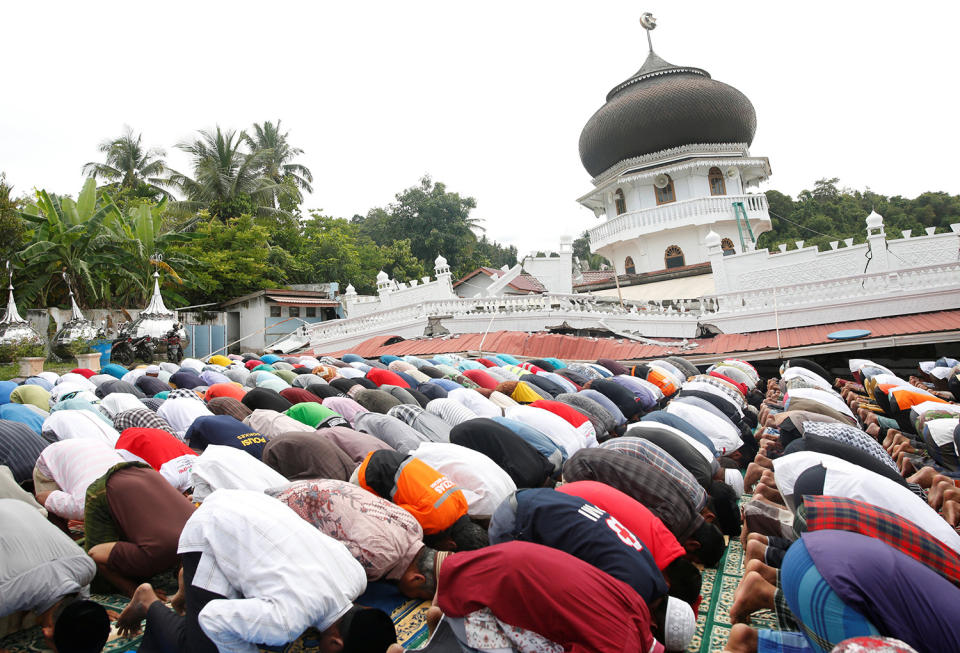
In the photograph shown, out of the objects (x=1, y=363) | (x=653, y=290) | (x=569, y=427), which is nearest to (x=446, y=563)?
(x=569, y=427)

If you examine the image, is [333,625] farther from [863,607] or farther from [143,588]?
[863,607]

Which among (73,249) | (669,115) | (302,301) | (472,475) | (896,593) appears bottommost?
(896,593)

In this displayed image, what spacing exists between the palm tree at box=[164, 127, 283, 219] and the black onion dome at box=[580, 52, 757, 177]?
1400cm

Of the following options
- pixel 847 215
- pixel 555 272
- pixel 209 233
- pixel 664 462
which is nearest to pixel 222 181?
pixel 209 233

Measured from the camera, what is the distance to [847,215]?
2962cm

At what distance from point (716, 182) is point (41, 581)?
21.1 m

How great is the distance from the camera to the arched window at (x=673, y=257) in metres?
20.0

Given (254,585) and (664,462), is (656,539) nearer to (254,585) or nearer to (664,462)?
(664,462)

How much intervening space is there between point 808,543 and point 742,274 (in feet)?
44.1

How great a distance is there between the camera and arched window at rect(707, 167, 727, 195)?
65.1 feet

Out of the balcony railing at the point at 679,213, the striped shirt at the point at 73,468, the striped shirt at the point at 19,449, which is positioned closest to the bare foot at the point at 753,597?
the striped shirt at the point at 73,468

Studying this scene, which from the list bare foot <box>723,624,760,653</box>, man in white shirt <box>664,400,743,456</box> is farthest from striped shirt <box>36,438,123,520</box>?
man in white shirt <box>664,400,743,456</box>

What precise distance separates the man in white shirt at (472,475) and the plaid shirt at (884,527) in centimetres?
194

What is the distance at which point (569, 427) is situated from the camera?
5.60 metres
